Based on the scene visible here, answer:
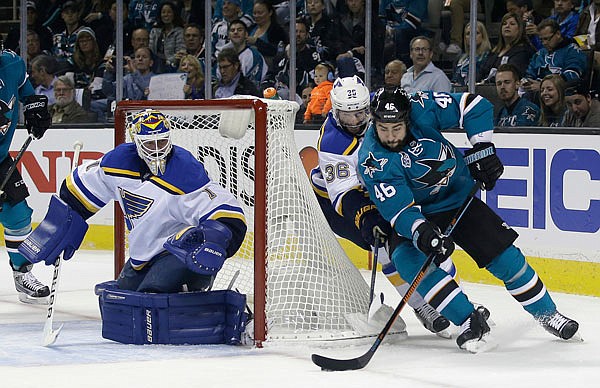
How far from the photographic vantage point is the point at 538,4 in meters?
6.18

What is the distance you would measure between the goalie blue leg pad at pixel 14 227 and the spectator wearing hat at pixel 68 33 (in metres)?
2.98

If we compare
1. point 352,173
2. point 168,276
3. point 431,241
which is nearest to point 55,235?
point 168,276

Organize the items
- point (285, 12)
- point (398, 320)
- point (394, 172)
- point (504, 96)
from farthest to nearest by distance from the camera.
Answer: point (285, 12) < point (504, 96) < point (398, 320) < point (394, 172)

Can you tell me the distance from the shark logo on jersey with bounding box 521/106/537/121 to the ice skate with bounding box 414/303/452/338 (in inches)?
66.3

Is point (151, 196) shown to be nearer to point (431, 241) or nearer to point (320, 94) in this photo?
point (431, 241)

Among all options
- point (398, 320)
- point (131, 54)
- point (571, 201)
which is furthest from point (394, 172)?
point (131, 54)

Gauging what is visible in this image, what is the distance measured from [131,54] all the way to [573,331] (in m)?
4.37

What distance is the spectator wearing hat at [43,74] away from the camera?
27.1ft

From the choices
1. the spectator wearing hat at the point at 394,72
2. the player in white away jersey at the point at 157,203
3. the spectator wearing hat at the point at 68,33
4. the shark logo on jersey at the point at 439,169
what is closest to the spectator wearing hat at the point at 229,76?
the spectator wearing hat at the point at 394,72

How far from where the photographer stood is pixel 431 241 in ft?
12.9

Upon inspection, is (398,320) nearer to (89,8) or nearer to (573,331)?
(573,331)

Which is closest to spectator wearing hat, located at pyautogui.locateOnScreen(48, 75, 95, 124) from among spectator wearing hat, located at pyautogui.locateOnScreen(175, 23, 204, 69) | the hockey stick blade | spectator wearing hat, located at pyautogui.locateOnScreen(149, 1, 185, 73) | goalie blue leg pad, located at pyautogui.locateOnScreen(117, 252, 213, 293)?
spectator wearing hat, located at pyautogui.locateOnScreen(149, 1, 185, 73)

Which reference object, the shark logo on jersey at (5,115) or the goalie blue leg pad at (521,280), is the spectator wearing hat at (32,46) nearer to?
the shark logo on jersey at (5,115)

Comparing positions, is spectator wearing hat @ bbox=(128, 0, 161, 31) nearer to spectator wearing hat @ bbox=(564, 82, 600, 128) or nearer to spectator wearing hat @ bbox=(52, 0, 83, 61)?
spectator wearing hat @ bbox=(52, 0, 83, 61)
